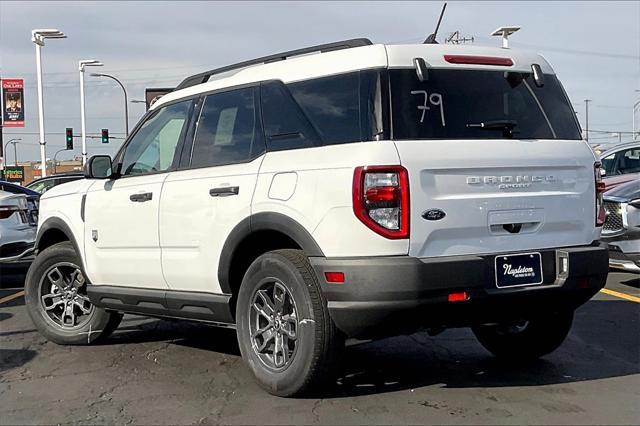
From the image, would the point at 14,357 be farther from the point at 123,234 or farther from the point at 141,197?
the point at 141,197

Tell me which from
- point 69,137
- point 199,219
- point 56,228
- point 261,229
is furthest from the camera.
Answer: point 69,137

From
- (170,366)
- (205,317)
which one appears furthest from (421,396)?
(170,366)

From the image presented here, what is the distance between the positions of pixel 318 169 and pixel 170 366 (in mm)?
2229

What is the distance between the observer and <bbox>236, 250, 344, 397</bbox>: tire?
4215 mm

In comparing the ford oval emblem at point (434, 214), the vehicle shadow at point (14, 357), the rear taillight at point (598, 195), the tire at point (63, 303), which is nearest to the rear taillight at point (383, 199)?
the ford oval emblem at point (434, 214)

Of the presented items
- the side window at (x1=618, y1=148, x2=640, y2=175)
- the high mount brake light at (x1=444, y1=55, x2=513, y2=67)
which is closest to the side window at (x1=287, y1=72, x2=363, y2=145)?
the high mount brake light at (x1=444, y1=55, x2=513, y2=67)

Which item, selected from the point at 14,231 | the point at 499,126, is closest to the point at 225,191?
the point at 499,126

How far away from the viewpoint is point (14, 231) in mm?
9062

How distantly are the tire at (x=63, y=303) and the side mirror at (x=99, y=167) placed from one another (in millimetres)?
768

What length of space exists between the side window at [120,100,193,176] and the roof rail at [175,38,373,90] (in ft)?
0.85

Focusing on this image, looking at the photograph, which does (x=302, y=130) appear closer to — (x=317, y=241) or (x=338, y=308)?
(x=317, y=241)

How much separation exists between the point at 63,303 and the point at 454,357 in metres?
3.45

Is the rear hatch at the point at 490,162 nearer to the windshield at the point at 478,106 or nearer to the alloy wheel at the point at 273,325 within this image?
the windshield at the point at 478,106

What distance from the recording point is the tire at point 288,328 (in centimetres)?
421
